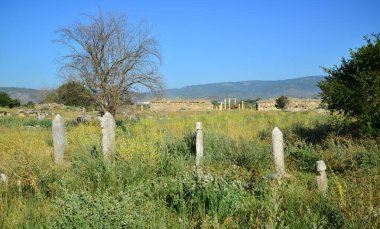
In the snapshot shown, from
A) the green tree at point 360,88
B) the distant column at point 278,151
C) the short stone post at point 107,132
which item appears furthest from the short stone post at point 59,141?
the green tree at point 360,88

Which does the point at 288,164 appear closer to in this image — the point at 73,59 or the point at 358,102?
the point at 358,102

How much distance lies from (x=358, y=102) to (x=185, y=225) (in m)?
7.38

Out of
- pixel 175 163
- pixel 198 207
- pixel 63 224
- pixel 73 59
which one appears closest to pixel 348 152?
pixel 175 163

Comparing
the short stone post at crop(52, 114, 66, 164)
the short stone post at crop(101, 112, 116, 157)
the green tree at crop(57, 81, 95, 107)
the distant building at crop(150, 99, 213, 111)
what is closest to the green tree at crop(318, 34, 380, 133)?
the short stone post at crop(101, 112, 116, 157)

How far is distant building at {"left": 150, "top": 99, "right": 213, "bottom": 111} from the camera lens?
4329 centimetres

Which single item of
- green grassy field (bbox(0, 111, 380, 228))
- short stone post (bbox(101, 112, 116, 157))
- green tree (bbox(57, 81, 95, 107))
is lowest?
green grassy field (bbox(0, 111, 380, 228))

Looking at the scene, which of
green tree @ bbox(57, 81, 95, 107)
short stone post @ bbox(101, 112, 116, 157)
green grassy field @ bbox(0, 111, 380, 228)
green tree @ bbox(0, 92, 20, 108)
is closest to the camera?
green grassy field @ bbox(0, 111, 380, 228)

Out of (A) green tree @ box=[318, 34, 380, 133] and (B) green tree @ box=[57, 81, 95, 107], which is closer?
(A) green tree @ box=[318, 34, 380, 133]

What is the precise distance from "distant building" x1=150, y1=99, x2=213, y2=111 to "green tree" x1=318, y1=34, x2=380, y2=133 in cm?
3355

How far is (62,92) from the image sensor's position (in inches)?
690

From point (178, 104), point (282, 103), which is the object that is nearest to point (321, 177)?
point (282, 103)

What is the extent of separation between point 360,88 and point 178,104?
35994 mm

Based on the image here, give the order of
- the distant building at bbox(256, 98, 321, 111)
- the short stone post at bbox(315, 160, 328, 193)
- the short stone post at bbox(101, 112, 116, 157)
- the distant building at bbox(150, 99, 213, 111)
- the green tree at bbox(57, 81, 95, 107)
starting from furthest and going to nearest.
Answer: the distant building at bbox(150, 99, 213, 111)
the distant building at bbox(256, 98, 321, 111)
the green tree at bbox(57, 81, 95, 107)
the short stone post at bbox(101, 112, 116, 157)
the short stone post at bbox(315, 160, 328, 193)

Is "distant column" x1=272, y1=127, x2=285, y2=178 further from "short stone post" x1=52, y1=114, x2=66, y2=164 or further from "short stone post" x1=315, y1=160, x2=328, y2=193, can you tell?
"short stone post" x1=52, y1=114, x2=66, y2=164
